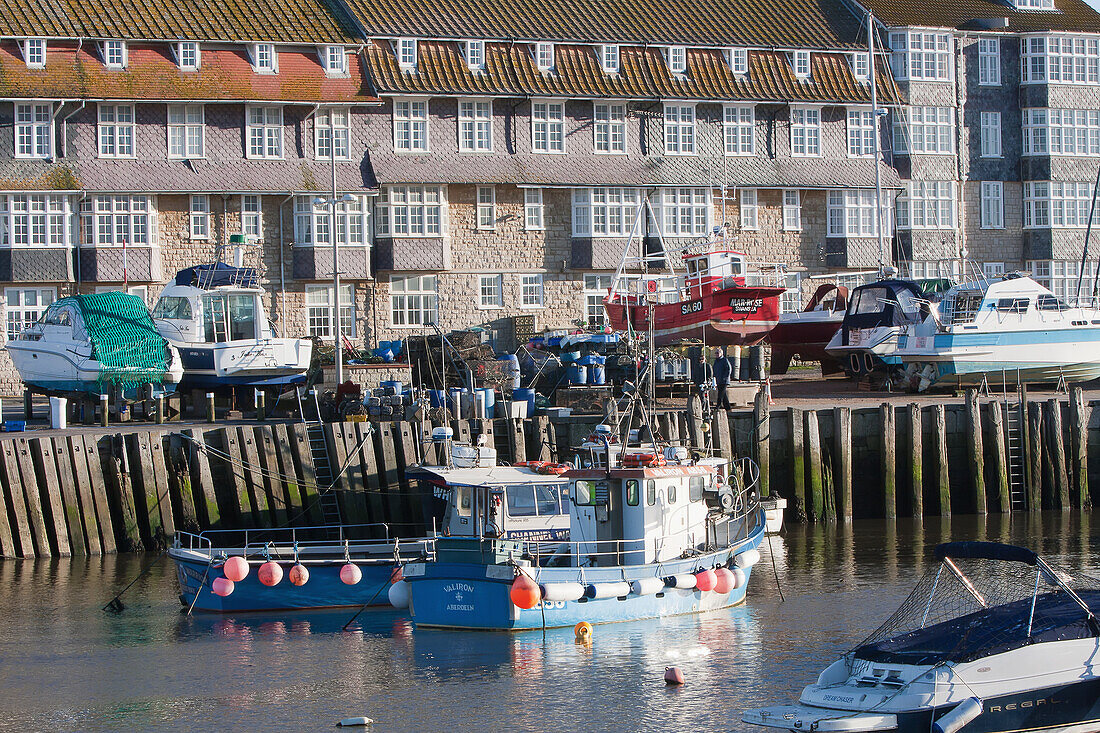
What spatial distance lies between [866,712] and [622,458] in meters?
8.70

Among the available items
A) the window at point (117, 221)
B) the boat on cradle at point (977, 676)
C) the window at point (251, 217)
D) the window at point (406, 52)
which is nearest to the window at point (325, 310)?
the window at point (251, 217)

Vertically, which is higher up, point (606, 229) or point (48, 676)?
point (606, 229)

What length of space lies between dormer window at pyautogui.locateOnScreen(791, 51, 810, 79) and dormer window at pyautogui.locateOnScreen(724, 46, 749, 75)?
1.85m

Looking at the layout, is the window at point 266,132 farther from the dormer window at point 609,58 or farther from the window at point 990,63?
the window at point 990,63

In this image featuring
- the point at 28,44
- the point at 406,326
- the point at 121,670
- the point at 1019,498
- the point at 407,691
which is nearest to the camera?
the point at 407,691

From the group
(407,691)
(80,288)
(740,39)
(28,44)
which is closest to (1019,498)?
(407,691)

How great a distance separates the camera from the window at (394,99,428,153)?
49406mm

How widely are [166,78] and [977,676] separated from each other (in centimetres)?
3596

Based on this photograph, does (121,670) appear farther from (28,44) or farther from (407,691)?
(28,44)

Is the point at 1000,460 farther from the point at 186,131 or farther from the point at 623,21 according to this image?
the point at 186,131

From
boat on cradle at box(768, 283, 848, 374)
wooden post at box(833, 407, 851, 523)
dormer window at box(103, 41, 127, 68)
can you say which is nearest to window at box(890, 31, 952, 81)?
boat on cradle at box(768, 283, 848, 374)

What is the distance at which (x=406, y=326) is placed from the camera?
4919 centimetres

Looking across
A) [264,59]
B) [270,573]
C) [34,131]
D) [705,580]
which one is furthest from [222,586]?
[264,59]

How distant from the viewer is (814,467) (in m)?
32.5
